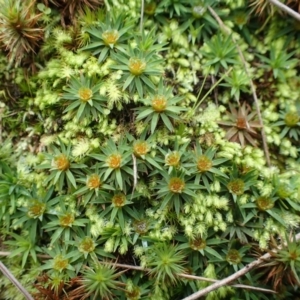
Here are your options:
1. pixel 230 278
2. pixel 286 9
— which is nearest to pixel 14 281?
pixel 230 278

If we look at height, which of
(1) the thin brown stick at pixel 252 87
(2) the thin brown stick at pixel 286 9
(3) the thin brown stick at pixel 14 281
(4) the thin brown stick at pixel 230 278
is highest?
(2) the thin brown stick at pixel 286 9

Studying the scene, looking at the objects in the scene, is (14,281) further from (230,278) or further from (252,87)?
(252,87)

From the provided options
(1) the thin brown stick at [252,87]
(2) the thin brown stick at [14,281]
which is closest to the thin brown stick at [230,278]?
(1) the thin brown stick at [252,87]

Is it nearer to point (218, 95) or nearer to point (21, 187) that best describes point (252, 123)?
point (218, 95)

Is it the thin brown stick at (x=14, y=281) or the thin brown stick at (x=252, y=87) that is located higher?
the thin brown stick at (x=252, y=87)

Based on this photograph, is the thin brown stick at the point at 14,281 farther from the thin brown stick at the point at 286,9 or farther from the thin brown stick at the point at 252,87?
the thin brown stick at the point at 286,9

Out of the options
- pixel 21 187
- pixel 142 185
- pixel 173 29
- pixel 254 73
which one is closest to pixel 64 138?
pixel 21 187

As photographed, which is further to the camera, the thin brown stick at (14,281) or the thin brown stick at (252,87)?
the thin brown stick at (252,87)

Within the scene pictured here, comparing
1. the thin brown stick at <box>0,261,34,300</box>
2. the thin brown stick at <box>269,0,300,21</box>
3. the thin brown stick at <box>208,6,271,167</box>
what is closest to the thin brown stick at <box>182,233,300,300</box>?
the thin brown stick at <box>208,6,271,167</box>

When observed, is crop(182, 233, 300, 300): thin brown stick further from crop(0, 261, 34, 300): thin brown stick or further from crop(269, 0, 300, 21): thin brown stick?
crop(269, 0, 300, 21): thin brown stick
